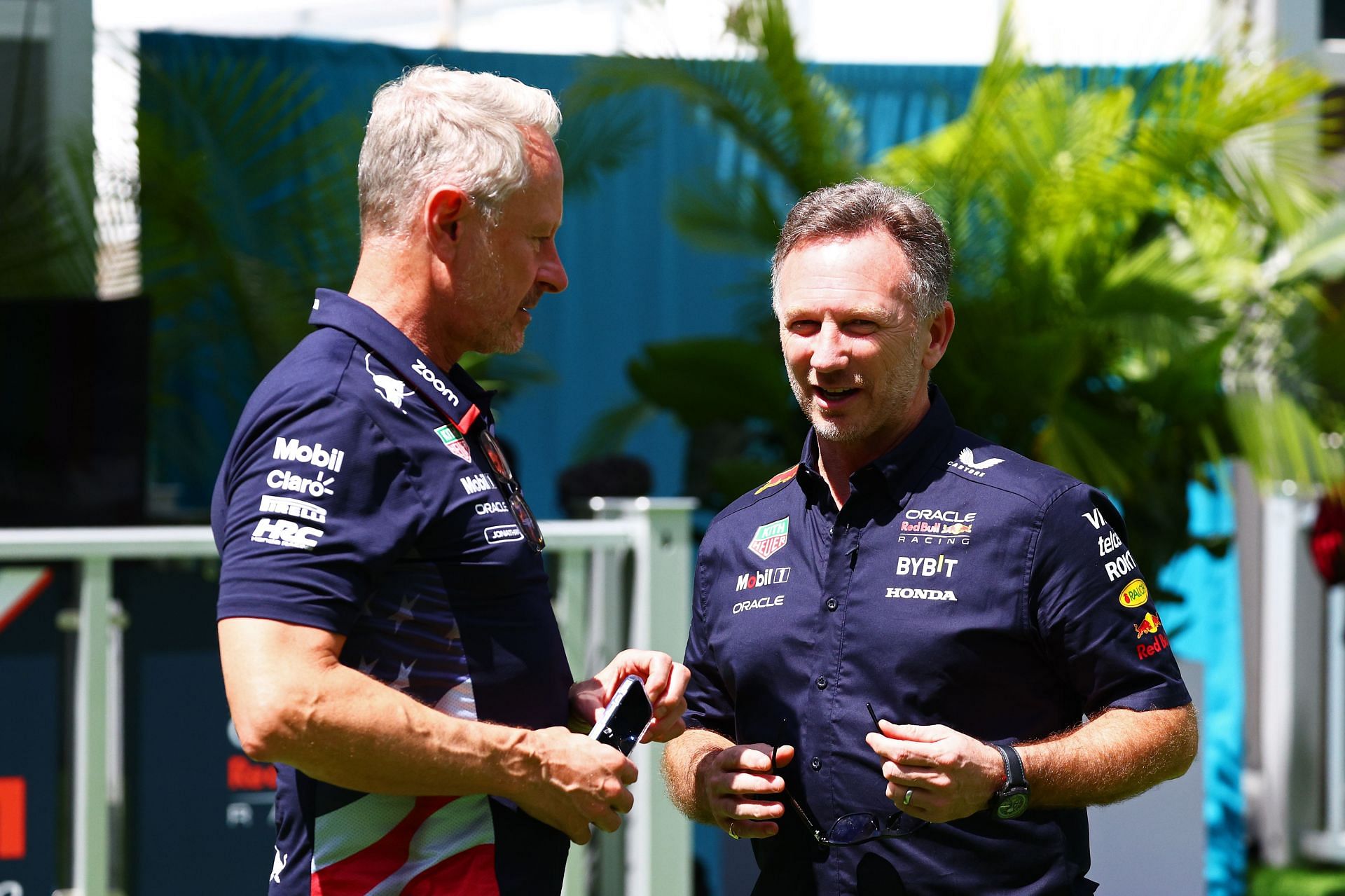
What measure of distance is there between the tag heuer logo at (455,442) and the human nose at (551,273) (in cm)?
25

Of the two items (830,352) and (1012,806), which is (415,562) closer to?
(830,352)

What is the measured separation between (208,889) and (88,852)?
342mm

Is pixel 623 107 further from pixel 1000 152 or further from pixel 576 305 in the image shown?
pixel 1000 152

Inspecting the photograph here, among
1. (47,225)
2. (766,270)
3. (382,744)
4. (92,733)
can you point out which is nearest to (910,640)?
(382,744)

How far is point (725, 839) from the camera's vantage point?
12.7ft

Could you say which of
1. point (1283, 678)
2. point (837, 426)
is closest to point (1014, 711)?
point (837, 426)

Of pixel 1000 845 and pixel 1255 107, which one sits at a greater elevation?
pixel 1255 107

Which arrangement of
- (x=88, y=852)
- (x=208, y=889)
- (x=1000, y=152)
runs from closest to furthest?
1. (x=88, y=852)
2. (x=208, y=889)
3. (x=1000, y=152)

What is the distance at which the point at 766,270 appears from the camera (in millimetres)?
6789

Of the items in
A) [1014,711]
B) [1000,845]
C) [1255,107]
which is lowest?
[1000,845]

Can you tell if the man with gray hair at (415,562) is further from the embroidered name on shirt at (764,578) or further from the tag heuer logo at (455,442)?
the embroidered name on shirt at (764,578)

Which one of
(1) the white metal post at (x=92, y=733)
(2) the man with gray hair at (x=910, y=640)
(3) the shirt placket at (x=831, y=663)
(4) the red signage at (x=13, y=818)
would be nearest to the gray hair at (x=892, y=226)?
(2) the man with gray hair at (x=910, y=640)

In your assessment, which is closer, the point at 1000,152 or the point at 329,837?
the point at 329,837

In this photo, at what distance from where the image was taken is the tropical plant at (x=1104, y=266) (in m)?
5.02
